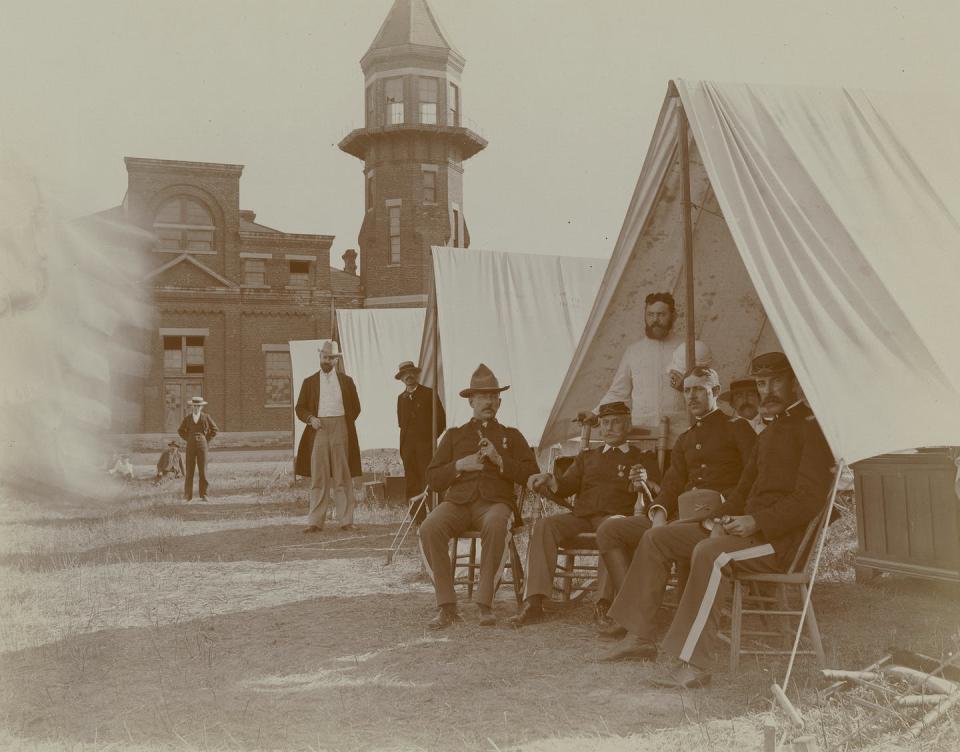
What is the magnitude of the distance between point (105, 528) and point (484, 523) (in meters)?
6.29

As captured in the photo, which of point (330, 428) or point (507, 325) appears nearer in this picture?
point (330, 428)

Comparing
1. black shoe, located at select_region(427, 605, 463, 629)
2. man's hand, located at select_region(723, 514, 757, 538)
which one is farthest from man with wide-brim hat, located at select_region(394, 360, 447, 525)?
man's hand, located at select_region(723, 514, 757, 538)

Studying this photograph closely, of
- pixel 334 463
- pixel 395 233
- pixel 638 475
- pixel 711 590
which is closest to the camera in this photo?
pixel 711 590

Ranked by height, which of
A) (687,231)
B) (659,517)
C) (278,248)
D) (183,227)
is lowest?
(659,517)

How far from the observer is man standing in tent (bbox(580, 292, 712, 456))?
6.12 m

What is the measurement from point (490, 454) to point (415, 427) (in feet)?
12.7

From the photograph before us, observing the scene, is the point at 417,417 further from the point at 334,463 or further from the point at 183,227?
the point at 183,227

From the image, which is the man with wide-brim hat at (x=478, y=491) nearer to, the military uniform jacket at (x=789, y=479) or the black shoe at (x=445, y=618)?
the black shoe at (x=445, y=618)

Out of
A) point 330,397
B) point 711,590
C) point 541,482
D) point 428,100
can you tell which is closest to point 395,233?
point 428,100

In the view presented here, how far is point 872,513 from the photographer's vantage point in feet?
19.9

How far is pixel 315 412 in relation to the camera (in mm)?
10070

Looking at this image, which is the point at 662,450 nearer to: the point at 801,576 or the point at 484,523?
the point at 484,523

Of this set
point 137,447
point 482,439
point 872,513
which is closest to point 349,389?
point 482,439

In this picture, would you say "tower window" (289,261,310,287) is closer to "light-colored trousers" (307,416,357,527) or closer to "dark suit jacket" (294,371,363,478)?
"dark suit jacket" (294,371,363,478)
